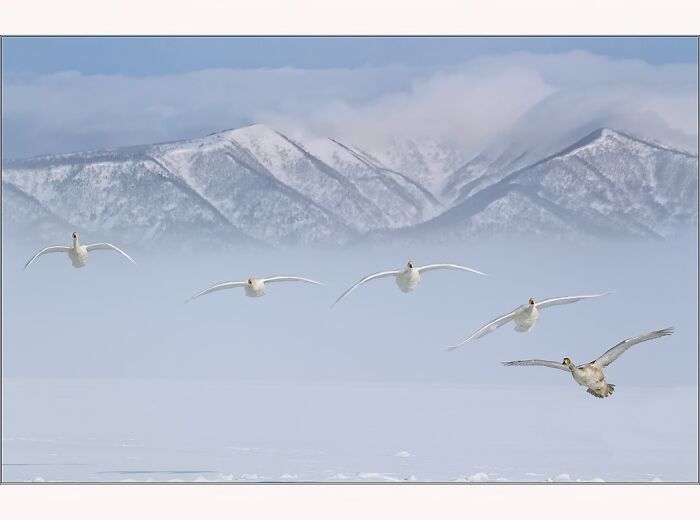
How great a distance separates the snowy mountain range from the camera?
80.7 ft

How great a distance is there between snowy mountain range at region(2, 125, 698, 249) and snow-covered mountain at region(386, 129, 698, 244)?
0.02 m

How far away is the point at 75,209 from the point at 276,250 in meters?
3.74

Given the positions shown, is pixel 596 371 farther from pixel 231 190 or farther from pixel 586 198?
pixel 231 190

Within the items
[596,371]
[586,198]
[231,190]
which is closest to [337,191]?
[231,190]

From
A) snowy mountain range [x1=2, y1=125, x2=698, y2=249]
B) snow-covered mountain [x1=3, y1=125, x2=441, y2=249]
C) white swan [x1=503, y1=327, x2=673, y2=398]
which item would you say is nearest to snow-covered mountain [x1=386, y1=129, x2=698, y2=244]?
snowy mountain range [x1=2, y1=125, x2=698, y2=249]

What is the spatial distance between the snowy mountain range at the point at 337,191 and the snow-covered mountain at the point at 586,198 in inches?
0.8

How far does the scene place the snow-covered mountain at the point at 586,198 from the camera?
965 inches

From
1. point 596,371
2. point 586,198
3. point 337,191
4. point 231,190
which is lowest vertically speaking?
point 596,371

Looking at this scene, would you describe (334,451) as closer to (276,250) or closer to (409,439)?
(409,439)

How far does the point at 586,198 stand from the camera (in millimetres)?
25297

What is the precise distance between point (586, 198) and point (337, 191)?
4601mm

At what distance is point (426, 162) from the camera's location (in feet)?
81.5

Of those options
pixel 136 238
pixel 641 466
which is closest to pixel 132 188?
pixel 136 238

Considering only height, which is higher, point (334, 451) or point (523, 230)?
point (523, 230)
